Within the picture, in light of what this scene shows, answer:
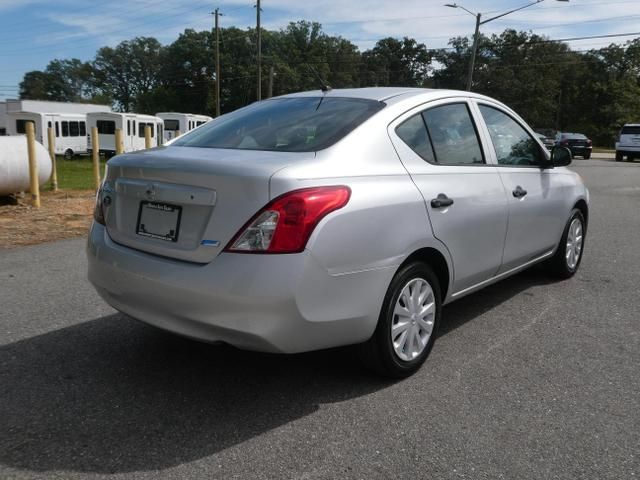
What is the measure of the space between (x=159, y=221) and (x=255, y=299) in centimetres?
73

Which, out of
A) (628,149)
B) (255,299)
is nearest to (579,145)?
(628,149)

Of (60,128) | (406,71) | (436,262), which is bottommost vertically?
(60,128)

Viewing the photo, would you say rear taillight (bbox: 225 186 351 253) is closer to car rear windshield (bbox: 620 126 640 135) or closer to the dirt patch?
the dirt patch

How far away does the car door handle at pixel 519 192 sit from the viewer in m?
4.26

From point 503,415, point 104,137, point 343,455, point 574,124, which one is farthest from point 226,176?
point 574,124

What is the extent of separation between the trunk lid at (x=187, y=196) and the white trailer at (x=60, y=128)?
31.7 meters

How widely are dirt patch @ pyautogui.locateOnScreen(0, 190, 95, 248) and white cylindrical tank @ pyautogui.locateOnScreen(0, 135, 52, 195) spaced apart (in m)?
0.32

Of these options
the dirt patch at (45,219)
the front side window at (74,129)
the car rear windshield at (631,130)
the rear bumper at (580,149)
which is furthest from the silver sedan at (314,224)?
the rear bumper at (580,149)

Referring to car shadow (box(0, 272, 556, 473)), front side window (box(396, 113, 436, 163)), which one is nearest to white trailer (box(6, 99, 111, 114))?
car shadow (box(0, 272, 556, 473))

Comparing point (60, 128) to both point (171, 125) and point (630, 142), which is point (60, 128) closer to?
point (171, 125)

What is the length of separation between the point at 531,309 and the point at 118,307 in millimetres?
3241

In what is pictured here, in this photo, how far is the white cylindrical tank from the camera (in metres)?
9.99

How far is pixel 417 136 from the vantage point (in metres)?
3.55

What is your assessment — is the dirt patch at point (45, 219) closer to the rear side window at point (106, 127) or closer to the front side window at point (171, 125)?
the rear side window at point (106, 127)
